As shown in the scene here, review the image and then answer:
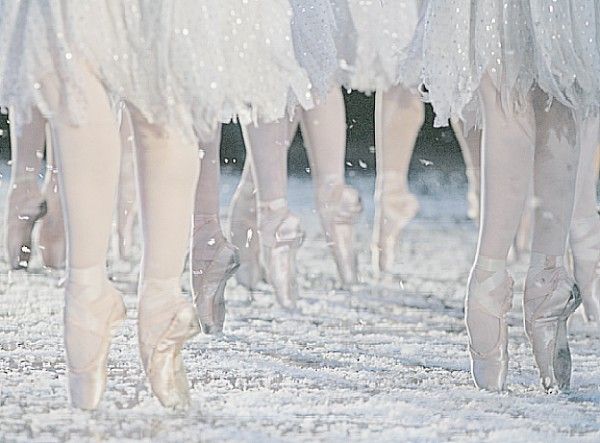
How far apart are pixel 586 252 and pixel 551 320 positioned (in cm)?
45

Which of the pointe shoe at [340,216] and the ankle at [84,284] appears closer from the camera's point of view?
the ankle at [84,284]

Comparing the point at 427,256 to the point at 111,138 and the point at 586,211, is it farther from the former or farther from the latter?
the point at 111,138

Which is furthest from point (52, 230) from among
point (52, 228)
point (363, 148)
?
point (363, 148)

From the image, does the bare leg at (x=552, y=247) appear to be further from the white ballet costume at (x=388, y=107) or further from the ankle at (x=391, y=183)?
the ankle at (x=391, y=183)

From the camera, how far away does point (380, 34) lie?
274 cm

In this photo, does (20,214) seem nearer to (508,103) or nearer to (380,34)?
(380,34)

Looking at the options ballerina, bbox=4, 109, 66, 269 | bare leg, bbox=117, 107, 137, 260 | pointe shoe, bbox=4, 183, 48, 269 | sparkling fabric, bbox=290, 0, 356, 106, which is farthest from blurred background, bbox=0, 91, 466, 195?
sparkling fabric, bbox=290, 0, 356, 106

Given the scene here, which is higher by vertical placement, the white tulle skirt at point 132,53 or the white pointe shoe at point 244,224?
the white tulle skirt at point 132,53

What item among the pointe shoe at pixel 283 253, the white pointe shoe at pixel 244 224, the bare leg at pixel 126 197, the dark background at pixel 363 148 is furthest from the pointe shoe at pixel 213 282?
the dark background at pixel 363 148

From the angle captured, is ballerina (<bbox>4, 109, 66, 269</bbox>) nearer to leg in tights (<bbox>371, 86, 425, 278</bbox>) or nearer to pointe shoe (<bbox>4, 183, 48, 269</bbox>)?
pointe shoe (<bbox>4, 183, 48, 269</bbox>)

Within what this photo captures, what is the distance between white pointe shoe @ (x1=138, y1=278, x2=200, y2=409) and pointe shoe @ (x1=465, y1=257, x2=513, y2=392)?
0.37 meters

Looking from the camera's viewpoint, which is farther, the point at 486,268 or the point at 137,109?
the point at 486,268

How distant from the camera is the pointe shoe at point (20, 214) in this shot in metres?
2.73

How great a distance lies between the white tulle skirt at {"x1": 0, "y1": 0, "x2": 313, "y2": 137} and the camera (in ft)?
4.89
